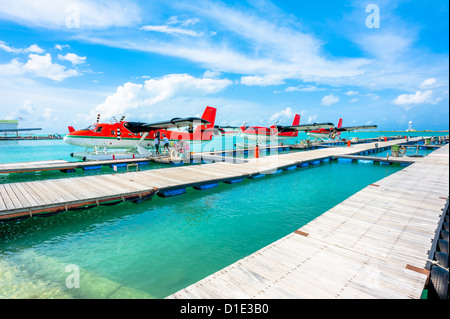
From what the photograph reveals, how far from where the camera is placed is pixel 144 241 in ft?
22.5

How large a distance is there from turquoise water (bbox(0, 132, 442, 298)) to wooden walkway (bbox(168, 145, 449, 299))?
1.54 meters

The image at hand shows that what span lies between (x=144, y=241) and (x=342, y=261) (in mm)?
5436

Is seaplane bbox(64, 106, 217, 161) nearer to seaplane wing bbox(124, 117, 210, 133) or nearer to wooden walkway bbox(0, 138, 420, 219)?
seaplane wing bbox(124, 117, 210, 133)

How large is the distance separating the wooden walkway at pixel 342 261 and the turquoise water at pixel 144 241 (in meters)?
1.54

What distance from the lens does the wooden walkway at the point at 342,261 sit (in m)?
3.57

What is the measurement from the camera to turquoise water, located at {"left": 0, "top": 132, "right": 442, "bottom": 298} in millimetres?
4961

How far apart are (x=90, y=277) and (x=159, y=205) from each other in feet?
17.0

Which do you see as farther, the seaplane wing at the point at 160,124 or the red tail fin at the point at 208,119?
the red tail fin at the point at 208,119

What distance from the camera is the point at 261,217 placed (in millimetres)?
8734

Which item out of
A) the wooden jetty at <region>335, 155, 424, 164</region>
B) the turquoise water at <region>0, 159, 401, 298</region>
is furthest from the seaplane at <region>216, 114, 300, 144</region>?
the turquoise water at <region>0, 159, 401, 298</region>

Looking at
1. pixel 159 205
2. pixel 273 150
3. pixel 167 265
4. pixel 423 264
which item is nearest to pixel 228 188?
pixel 159 205

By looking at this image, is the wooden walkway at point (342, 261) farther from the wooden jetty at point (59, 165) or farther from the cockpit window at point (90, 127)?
the cockpit window at point (90, 127)

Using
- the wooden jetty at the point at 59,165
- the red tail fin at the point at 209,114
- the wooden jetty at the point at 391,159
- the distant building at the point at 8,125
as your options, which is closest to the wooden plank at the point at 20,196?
the wooden jetty at the point at 59,165
